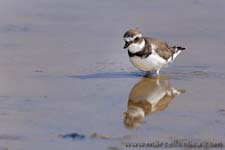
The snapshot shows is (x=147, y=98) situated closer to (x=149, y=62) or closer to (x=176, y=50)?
(x=149, y=62)

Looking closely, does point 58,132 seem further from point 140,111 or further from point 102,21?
point 102,21

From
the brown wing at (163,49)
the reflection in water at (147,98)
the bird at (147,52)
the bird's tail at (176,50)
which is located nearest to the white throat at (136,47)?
the bird at (147,52)

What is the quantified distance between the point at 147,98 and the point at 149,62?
98 cm

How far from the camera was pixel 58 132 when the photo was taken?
Result: 8.45 m

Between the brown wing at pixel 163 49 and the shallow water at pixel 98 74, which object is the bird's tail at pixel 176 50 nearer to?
the brown wing at pixel 163 49

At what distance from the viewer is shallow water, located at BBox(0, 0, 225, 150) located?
855 centimetres

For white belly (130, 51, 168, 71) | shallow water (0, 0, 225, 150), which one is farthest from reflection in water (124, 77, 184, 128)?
white belly (130, 51, 168, 71)

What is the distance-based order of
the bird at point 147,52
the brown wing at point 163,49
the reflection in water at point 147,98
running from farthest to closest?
the brown wing at point 163,49
the bird at point 147,52
the reflection in water at point 147,98

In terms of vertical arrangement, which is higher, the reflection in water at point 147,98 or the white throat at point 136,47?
the white throat at point 136,47

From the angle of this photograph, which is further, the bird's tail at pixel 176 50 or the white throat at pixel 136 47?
the bird's tail at pixel 176 50

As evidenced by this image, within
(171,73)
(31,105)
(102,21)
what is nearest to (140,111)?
(31,105)

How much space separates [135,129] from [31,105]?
1241 mm

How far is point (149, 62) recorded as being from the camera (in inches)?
423

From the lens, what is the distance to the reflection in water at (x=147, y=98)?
9.06 m
